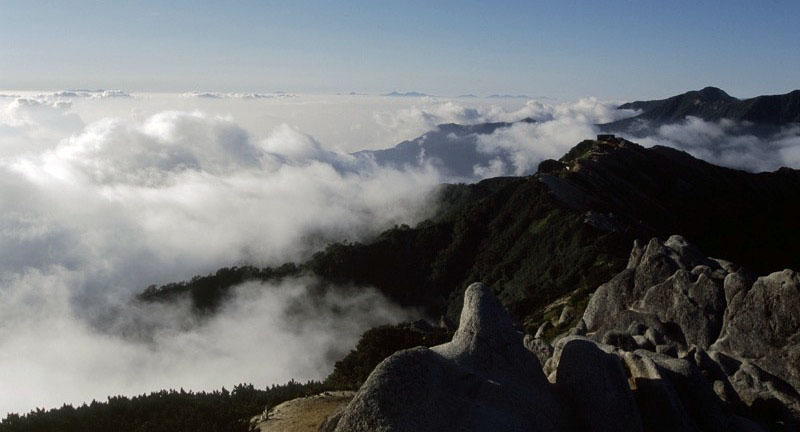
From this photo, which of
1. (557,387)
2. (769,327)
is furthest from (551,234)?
(557,387)

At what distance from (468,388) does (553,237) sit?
394 ft

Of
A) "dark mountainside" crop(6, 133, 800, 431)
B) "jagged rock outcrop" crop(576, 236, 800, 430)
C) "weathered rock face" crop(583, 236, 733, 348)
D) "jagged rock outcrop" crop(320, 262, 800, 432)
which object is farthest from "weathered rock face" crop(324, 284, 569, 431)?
"dark mountainside" crop(6, 133, 800, 431)

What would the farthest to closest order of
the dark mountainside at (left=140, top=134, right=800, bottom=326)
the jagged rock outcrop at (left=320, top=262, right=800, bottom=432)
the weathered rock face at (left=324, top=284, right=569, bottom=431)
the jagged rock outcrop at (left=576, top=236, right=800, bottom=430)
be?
1. the dark mountainside at (left=140, top=134, right=800, bottom=326)
2. the jagged rock outcrop at (left=576, top=236, right=800, bottom=430)
3. the jagged rock outcrop at (left=320, top=262, right=800, bottom=432)
4. the weathered rock face at (left=324, top=284, right=569, bottom=431)

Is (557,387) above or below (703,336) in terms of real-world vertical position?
above

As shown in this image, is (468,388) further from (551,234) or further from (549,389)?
(551,234)

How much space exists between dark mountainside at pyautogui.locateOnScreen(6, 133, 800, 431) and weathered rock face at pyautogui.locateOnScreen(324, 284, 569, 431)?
8193 cm

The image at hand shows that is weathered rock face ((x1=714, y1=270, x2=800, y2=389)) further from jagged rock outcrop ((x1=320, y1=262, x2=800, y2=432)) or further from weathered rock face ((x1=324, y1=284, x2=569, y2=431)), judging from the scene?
weathered rock face ((x1=324, y1=284, x2=569, y2=431))

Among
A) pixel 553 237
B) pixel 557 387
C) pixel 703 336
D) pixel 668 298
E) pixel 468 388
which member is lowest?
pixel 553 237

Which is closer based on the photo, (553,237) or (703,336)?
(703,336)

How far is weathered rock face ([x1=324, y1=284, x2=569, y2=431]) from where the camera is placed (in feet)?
45.4

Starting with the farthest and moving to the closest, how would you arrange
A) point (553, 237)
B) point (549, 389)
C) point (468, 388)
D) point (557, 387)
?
point (553, 237) < point (557, 387) < point (549, 389) < point (468, 388)

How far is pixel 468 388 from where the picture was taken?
1568cm

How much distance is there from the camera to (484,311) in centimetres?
1859

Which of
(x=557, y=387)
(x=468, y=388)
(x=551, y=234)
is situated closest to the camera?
(x=468, y=388)
